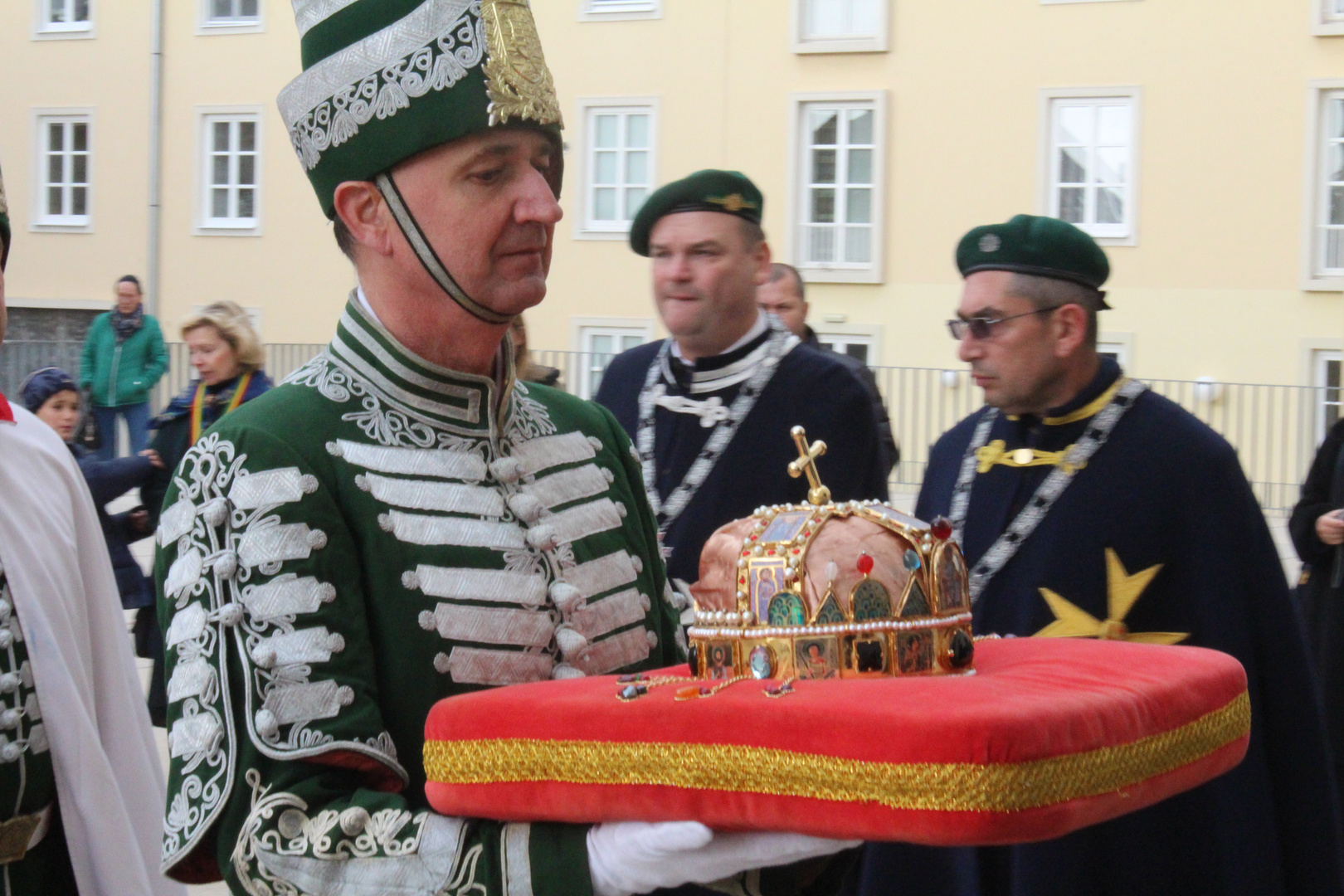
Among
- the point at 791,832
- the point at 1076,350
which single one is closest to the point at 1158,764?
the point at 791,832

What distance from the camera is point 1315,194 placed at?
58.3ft

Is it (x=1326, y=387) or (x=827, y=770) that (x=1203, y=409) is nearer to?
(x=1326, y=387)

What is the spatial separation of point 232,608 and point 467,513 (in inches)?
14.2

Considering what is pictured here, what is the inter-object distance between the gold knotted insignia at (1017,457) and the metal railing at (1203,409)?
12.1m

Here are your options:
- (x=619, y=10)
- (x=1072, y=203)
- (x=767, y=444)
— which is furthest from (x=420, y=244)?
(x=619, y=10)

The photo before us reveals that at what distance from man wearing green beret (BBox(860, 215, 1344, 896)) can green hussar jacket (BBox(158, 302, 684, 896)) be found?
156cm

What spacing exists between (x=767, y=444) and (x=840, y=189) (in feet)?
51.8

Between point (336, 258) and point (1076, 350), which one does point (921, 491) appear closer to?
point (1076, 350)

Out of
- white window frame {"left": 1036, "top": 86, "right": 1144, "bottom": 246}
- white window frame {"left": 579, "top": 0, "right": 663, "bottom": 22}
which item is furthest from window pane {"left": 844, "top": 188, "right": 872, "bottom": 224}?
white window frame {"left": 579, "top": 0, "right": 663, "bottom": 22}

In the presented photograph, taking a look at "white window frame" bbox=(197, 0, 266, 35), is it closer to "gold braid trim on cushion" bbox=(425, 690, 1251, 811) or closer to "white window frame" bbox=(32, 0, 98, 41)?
"white window frame" bbox=(32, 0, 98, 41)

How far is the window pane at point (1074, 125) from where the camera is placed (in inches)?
729

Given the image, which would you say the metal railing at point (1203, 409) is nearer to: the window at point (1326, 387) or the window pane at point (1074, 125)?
the window at point (1326, 387)

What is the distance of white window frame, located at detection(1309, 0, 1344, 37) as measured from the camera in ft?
56.8

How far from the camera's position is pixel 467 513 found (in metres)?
2.16
